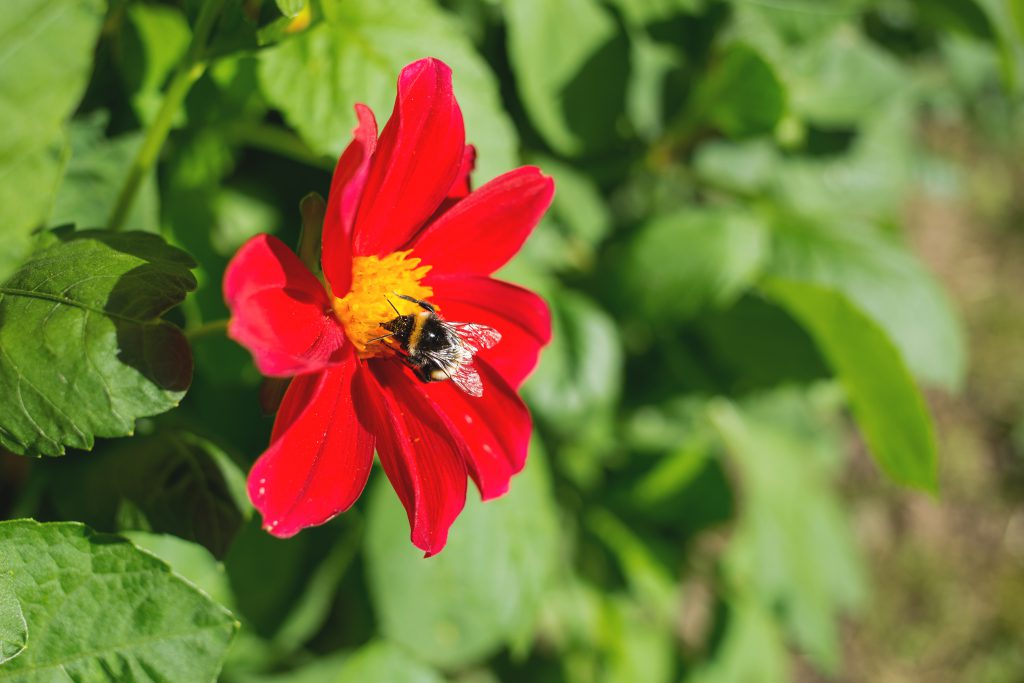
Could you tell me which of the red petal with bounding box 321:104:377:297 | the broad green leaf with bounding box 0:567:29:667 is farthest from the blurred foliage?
the red petal with bounding box 321:104:377:297

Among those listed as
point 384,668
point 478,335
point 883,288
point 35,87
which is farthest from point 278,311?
point 883,288

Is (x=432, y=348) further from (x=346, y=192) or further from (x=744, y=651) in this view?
(x=744, y=651)

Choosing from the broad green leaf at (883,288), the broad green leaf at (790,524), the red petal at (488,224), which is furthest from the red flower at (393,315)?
the broad green leaf at (790,524)

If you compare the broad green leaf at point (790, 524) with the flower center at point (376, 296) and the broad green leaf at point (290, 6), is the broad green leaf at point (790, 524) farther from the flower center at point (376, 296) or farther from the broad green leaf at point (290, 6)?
the broad green leaf at point (290, 6)

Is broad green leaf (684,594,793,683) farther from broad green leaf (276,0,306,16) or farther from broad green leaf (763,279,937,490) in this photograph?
broad green leaf (276,0,306,16)

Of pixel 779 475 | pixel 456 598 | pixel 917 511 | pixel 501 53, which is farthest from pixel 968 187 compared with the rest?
pixel 456 598

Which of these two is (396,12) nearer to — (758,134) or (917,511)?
(758,134)
